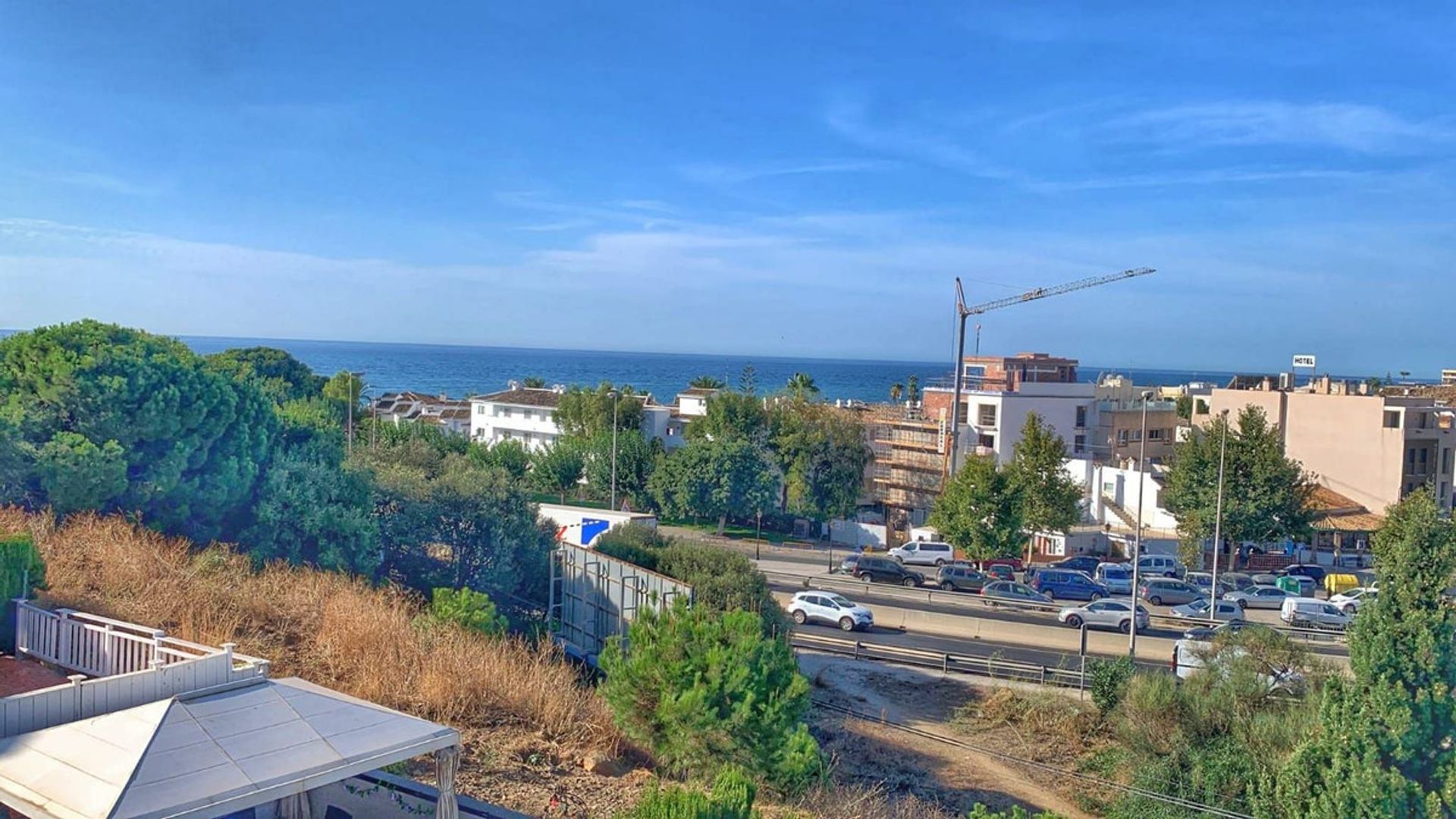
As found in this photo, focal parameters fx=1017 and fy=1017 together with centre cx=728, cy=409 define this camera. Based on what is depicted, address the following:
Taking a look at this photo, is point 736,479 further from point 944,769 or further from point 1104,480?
point 944,769

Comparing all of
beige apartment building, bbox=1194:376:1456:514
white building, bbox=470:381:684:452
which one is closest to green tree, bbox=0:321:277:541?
white building, bbox=470:381:684:452

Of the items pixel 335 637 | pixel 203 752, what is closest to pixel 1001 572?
pixel 335 637

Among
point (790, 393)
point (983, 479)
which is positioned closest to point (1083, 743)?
point (983, 479)

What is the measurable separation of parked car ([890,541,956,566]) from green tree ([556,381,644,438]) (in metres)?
20.8

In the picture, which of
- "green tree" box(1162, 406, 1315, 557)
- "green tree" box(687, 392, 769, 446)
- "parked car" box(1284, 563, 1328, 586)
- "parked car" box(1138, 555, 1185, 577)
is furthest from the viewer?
"green tree" box(687, 392, 769, 446)

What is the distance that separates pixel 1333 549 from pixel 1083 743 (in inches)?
1351

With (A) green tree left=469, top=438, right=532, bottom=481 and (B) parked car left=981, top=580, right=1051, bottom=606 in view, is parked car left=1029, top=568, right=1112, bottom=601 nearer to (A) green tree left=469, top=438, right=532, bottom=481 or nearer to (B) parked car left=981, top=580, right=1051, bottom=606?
(B) parked car left=981, top=580, right=1051, bottom=606

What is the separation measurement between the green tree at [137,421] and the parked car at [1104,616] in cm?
2453

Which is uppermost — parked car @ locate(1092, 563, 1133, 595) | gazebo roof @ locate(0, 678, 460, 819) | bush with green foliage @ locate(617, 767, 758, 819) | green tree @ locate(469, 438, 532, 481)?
gazebo roof @ locate(0, 678, 460, 819)

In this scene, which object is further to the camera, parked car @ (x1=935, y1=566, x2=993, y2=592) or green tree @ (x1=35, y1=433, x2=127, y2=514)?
parked car @ (x1=935, y1=566, x2=993, y2=592)

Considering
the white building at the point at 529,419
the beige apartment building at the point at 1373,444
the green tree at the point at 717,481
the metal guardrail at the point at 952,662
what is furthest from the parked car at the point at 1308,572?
the white building at the point at 529,419

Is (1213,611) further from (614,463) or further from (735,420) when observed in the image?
(614,463)

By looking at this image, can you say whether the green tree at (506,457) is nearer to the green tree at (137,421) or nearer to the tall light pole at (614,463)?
the tall light pole at (614,463)

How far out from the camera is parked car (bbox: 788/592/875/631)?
31531 mm
